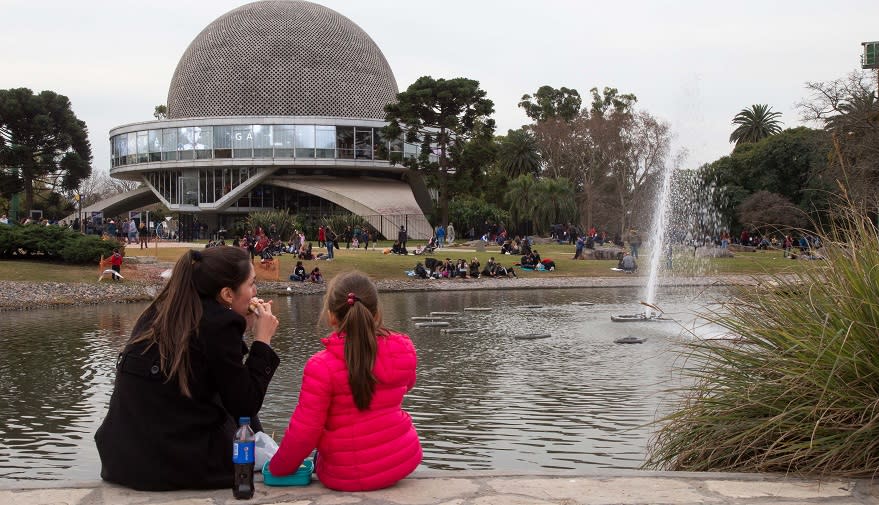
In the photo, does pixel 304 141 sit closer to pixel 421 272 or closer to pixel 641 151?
pixel 641 151

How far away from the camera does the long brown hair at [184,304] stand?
298cm

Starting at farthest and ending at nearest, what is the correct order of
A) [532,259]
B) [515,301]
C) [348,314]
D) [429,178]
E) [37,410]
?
[429,178]
[532,259]
[515,301]
[37,410]
[348,314]

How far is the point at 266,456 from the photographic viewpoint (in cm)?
331

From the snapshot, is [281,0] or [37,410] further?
[281,0]

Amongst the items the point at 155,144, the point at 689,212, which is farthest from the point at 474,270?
the point at 155,144

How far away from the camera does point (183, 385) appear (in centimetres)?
298

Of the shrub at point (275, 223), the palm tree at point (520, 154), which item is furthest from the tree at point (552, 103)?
the shrub at point (275, 223)

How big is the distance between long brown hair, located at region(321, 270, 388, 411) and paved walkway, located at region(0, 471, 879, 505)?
1.23 feet

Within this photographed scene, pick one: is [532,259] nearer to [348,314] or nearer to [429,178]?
[429,178]

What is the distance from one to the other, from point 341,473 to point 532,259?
22.3m

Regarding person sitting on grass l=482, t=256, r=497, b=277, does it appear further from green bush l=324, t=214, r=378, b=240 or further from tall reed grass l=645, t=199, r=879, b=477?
tall reed grass l=645, t=199, r=879, b=477

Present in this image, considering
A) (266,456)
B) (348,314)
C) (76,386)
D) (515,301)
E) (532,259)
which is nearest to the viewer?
(348,314)

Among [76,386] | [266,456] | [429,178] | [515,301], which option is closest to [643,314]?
[515,301]

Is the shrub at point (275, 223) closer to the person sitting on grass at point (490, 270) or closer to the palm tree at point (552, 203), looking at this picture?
the palm tree at point (552, 203)
